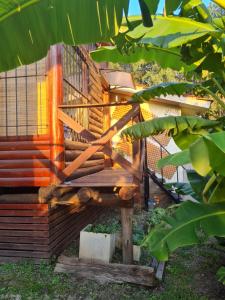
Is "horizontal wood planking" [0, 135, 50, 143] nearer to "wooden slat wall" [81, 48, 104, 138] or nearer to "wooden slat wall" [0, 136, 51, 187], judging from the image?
"wooden slat wall" [0, 136, 51, 187]

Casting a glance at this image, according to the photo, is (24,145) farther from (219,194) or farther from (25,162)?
(219,194)

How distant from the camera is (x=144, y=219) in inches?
345

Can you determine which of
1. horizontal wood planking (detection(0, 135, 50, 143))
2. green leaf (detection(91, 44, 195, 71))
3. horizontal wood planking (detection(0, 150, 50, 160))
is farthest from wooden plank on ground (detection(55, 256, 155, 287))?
green leaf (detection(91, 44, 195, 71))

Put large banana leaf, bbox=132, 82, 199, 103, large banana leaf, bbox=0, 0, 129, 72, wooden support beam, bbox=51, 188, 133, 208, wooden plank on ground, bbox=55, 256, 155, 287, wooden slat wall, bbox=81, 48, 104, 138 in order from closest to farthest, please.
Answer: large banana leaf, bbox=0, 0, 129, 72 < large banana leaf, bbox=132, 82, 199, 103 < wooden plank on ground, bbox=55, 256, 155, 287 < wooden support beam, bbox=51, 188, 133, 208 < wooden slat wall, bbox=81, 48, 104, 138

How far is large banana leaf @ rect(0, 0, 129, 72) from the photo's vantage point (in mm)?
2498

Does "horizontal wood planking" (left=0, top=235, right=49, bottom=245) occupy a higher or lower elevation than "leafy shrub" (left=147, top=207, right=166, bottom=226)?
higher

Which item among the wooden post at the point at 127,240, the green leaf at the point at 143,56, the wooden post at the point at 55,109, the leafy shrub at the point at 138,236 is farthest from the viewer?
the leafy shrub at the point at 138,236

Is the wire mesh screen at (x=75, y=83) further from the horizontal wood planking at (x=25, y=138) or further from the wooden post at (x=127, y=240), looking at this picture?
the wooden post at (x=127, y=240)

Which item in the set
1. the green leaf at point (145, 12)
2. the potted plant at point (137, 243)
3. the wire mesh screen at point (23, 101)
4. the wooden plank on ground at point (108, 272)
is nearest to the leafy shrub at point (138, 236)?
the potted plant at point (137, 243)

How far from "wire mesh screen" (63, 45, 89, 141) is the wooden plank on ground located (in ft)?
9.03

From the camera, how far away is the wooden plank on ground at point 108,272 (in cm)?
542

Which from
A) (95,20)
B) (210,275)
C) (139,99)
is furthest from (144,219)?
(95,20)

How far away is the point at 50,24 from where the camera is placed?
8.50 ft

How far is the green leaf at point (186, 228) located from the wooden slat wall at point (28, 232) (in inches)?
108
